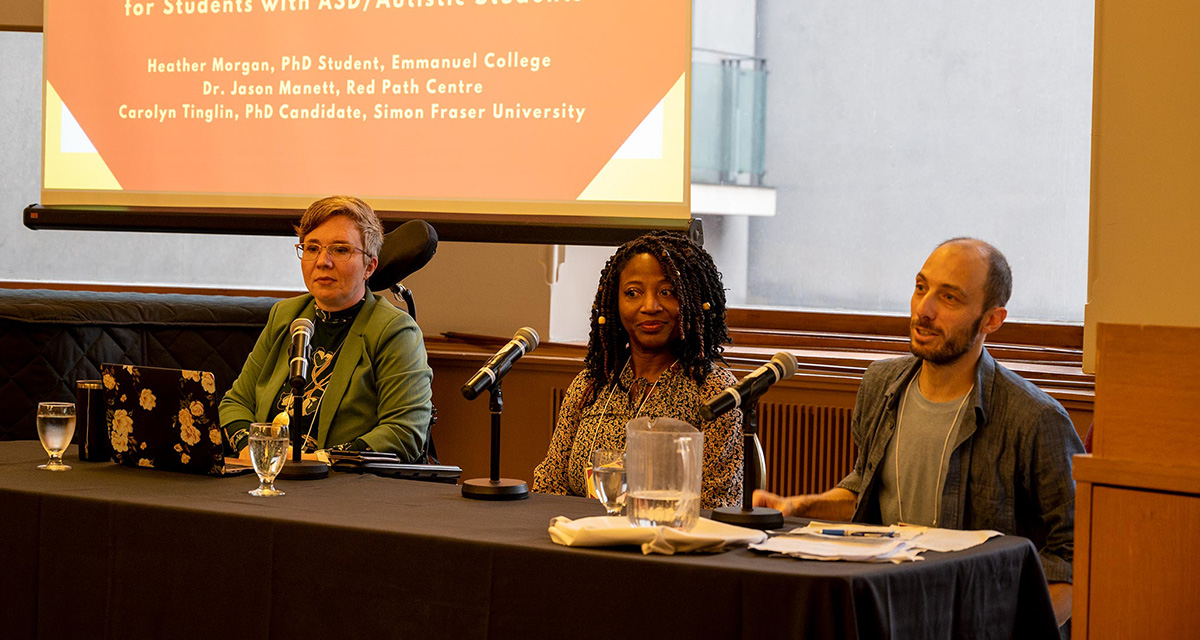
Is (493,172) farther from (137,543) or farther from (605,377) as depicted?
(137,543)

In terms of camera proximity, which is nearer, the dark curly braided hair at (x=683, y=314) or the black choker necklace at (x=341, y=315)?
the dark curly braided hair at (x=683, y=314)

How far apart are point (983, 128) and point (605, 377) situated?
1.78m

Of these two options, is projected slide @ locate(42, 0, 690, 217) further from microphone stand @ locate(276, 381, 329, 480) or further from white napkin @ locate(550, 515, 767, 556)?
white napkin @ locate(550, 515, 767, 556)

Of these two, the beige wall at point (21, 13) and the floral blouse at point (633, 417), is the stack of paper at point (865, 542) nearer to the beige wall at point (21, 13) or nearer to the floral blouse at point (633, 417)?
the floral blouse at point (633, 417)

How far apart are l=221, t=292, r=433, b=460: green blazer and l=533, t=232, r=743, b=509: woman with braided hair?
1.26ft

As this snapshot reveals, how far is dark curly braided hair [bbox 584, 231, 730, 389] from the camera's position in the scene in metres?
2.55

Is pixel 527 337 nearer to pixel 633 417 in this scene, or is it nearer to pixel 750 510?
pixel 633 417

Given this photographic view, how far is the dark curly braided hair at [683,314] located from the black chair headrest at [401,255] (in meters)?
0.69

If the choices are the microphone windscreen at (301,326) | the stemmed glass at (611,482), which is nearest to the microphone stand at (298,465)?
the microphone windscreen at (301,326)

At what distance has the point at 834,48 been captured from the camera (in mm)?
4043

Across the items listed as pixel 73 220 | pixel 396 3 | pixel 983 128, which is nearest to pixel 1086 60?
pixel 983 128

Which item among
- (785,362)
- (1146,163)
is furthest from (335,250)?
(1146,163)

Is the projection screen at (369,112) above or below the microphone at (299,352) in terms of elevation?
above

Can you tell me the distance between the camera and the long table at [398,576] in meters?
1.63
